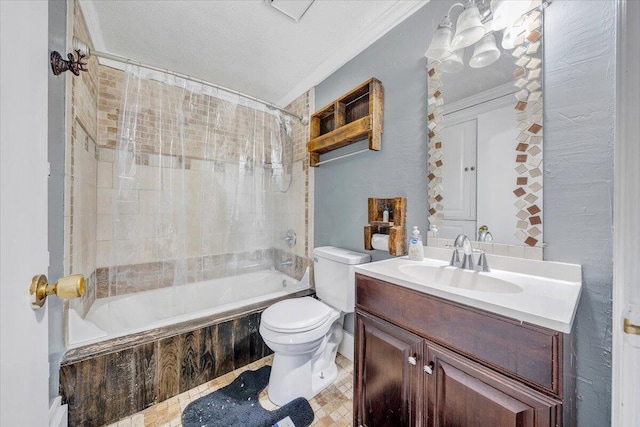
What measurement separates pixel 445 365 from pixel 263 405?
112 cm

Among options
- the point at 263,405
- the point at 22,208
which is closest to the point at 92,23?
the point at 22,208

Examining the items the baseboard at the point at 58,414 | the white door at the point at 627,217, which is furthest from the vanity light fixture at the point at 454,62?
the baseboard at the point at 58,414

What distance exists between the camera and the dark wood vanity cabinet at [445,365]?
64 centimetres

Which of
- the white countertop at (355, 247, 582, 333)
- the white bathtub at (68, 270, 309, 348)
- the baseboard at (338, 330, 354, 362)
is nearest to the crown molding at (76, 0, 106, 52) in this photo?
the white bathtub at (68, 270, 309, 348)

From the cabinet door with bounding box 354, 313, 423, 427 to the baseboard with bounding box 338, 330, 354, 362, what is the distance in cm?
66

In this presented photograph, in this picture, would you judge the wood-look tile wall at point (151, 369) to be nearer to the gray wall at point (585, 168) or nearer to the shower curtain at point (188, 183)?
the shower curtain at point (188, 183)

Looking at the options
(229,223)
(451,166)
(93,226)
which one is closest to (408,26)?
(451,166)

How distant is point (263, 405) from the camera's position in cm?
139

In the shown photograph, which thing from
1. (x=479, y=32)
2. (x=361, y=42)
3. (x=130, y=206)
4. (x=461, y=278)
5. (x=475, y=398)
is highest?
(x=361, y=42)

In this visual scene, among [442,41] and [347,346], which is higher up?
[442,41]

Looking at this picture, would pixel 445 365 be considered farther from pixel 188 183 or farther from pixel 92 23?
pixel 92 23

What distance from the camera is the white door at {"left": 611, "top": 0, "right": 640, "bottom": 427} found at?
44 centimetres

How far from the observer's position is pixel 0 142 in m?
0.36

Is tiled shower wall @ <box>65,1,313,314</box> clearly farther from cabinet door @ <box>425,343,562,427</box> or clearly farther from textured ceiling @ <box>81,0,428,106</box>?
cabinet door @ <box>425,343,562,427</box>
